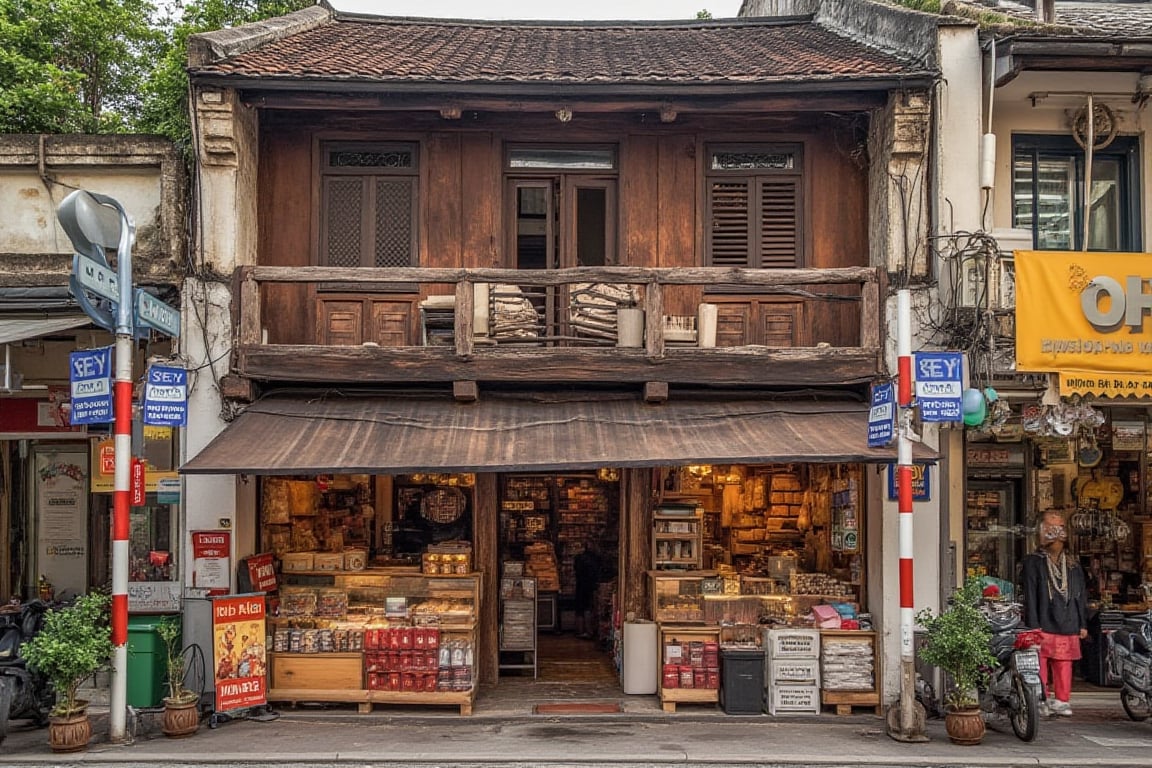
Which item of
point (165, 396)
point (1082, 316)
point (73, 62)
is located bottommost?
point (165, 396)

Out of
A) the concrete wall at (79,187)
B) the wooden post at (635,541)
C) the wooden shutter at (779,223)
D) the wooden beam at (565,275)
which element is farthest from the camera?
the wooden shutter at (779,223)

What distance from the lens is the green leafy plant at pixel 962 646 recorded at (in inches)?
386

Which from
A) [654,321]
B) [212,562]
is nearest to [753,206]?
[654,321]

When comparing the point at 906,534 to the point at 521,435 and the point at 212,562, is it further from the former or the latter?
the point at 212,562

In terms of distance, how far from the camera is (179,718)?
33.0 feet

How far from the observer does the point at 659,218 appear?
12.7m

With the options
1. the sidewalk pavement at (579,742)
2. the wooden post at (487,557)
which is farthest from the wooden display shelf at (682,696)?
the wooden post at (487,557)

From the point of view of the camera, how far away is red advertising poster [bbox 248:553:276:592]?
11531 millimetres

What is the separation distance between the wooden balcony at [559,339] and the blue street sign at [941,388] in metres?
1.62

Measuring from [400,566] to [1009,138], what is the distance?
928 centimetres

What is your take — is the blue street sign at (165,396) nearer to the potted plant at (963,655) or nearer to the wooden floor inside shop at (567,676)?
the wooden floor inside shop at (567,676)

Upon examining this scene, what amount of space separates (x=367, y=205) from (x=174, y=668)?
5.80 metres

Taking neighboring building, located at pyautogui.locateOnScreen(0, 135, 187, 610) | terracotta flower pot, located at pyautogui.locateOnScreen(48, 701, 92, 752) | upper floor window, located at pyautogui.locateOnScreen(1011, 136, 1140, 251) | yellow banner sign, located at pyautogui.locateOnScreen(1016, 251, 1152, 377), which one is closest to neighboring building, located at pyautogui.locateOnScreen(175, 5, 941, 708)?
neighboring building, located at pyautogui.locateOnScreen(0, 135, 187, 610)

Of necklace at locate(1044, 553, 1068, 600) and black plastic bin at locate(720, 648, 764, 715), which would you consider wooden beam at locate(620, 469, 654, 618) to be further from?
necklace at locate(1044, 553, 1068, 600)
